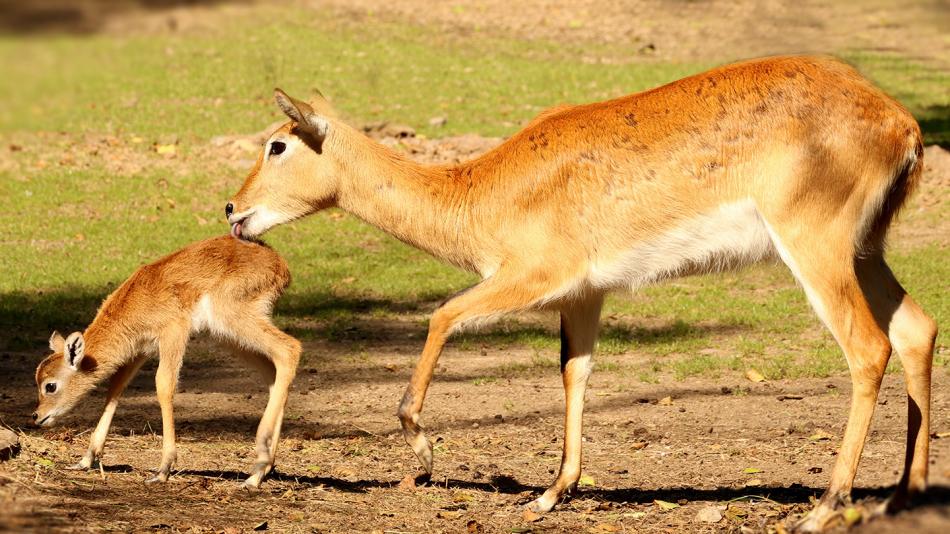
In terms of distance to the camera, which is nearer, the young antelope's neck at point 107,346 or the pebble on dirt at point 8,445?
the pebble on dirt at point 8,445

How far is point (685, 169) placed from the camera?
19.7ft

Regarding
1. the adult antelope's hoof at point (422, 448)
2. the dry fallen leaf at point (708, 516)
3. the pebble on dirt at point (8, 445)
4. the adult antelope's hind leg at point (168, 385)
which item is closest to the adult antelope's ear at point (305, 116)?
the adult antelope's hind leg at point (168, 385)

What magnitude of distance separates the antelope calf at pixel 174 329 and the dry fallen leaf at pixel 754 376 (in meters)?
3.92

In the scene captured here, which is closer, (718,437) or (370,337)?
(718,437)

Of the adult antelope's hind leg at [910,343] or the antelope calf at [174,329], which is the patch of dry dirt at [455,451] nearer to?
the adult antelope's hind leg at [910,343]

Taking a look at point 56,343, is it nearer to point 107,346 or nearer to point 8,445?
point 107,346

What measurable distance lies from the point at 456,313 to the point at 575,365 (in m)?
0.94

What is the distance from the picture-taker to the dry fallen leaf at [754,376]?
9.40 m

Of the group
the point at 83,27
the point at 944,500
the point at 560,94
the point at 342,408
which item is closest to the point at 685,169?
the point at 944,500

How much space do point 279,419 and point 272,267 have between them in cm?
112

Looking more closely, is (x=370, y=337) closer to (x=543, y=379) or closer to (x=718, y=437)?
(x=543, y=379)

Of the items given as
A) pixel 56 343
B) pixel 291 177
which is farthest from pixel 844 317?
pixel 56 343

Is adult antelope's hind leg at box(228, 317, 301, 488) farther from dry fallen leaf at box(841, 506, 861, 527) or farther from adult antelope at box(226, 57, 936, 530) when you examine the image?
dry fallen leaf at box(841, 506, 861, 527)

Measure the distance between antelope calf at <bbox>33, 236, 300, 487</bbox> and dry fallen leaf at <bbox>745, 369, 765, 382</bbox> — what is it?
12.9 feet
